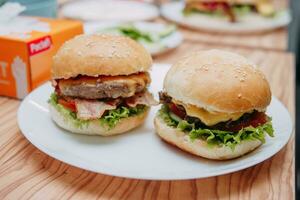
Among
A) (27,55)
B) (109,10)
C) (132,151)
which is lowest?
(109,10)

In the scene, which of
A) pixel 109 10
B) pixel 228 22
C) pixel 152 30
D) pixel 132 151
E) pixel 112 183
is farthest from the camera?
pixel 109 10

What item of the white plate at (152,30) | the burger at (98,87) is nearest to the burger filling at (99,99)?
the burger at (98,87)

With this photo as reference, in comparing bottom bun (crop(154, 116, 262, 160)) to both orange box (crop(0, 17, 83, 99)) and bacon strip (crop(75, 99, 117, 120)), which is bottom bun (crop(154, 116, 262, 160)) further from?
orange box (crop(0, 17, 83, 99))

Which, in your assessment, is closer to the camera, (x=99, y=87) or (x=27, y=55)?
(x=99, y=87)

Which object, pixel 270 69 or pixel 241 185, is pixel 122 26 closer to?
pixel 270 69

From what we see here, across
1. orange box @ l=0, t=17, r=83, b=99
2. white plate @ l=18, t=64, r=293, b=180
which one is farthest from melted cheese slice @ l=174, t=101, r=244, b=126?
orange box @ l=0, t=17, r=83, b=99

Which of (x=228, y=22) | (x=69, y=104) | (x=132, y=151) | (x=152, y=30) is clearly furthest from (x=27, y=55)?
(x=228, y=22)

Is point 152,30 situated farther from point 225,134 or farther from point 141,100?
point 225,134

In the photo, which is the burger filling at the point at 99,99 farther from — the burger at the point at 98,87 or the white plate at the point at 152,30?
the white plate at the point at 152,30
